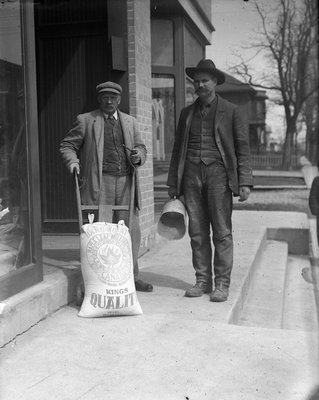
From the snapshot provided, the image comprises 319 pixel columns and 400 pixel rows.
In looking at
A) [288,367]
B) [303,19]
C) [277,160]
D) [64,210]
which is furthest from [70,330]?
[277,160]

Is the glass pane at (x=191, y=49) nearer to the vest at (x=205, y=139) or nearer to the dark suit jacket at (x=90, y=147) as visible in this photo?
the vest at (x=205, y=139)

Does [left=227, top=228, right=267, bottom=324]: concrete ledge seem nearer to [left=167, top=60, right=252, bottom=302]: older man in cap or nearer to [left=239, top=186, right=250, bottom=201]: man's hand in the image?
[left=167, top=60, right=252, bottom=302]: older man in cap

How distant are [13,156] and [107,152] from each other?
78 centimetres

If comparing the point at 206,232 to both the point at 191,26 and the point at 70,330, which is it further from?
the point at 191,26

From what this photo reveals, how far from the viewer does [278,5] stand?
3275 millimetres

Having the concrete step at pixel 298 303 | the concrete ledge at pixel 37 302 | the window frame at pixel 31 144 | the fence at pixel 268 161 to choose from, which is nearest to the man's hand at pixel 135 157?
the window frame at pixel 31 144

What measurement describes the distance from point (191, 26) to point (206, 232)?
5.11m

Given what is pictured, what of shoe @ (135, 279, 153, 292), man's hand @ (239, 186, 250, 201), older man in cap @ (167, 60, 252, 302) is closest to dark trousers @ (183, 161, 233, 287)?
older man in cap @ (167, 60, 252, 302)

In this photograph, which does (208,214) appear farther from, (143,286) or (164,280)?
(164,280)

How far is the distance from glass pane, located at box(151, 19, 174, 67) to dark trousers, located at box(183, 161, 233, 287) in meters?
3.55

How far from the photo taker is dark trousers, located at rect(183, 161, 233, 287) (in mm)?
4660

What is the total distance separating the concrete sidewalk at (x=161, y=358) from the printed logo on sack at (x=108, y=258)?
31 centimetres

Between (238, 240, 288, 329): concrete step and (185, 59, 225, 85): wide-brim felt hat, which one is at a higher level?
(185, 59, 225, 85): wide-brim felt hat

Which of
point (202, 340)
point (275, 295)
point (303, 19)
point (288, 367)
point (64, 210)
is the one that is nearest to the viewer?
point (303, 19)
